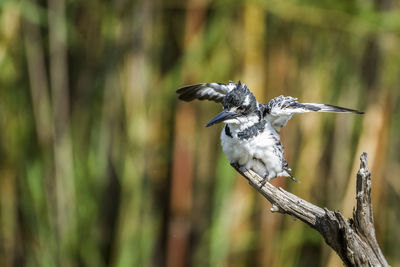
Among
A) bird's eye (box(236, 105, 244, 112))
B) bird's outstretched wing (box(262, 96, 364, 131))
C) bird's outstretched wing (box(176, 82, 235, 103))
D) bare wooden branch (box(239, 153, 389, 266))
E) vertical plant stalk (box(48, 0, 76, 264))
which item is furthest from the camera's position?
vertical plant stalk (box(48, 0, 76, 264))

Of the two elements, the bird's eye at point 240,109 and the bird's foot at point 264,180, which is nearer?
the bird's foot at point 264,180

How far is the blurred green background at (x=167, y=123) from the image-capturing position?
270 cm

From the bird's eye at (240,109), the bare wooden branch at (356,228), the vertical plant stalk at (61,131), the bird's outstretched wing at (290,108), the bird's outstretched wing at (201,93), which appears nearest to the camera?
the bare wooden branch at (356,228)

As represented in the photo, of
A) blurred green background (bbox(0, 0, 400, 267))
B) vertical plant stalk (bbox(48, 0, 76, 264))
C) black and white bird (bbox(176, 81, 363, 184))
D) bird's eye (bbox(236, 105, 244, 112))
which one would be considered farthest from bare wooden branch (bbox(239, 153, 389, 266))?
vertical plant stalk (bbox(48, 0, 76, 264))

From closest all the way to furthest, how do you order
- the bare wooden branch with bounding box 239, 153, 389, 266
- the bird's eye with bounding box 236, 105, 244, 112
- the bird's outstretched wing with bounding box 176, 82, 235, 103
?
the bare wooden branch with bounding box 239, 153, 389, 266, the bird's eye with bounding box 236, 105, 244, 112, the bird's outstretched wing with bounding box 176, 82, 235, 103

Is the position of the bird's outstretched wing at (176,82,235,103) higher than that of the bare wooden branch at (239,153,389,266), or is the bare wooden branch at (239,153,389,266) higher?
the bird's outstretched wing at (176,82,235,103)

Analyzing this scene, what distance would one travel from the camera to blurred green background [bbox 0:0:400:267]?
2703 millimetres

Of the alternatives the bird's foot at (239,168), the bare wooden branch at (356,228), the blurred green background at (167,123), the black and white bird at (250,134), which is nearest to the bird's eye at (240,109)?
the black and white bird at (250,134)

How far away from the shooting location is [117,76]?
2.75 meters

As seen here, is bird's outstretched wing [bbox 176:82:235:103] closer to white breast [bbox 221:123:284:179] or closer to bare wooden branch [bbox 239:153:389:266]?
white breast [bbox 221:123:284:179]

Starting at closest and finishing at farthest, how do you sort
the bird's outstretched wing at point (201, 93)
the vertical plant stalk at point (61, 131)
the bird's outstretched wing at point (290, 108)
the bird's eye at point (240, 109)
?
the bird's outstretched wing at point (290, 108), the bird's eye at point (240, 109), the bird's outstretched wing at point (201, 93), the vertical plant stalk at point (61, 131)

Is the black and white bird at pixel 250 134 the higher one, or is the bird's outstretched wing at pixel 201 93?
the bird's outstretched wing at pixel 201 93

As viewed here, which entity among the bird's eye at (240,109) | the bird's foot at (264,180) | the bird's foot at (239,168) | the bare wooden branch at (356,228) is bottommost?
the bare wooden branch at (356,228)

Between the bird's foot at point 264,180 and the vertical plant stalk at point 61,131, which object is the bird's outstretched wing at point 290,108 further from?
the vertical plant stalk at point 61,131
